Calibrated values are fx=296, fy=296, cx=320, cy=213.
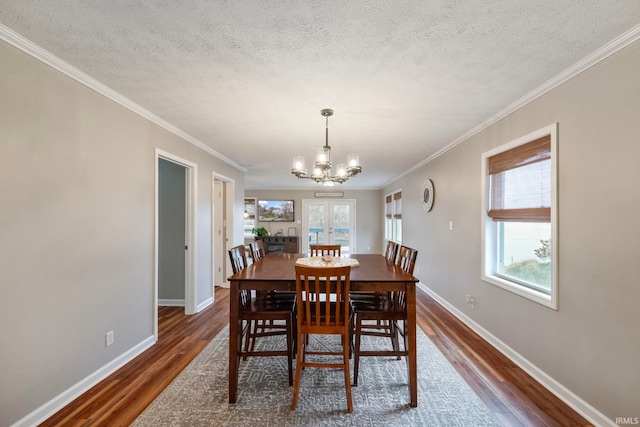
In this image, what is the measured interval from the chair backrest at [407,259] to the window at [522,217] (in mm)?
956

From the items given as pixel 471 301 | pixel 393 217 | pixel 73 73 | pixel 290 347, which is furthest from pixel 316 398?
pixel 393 217

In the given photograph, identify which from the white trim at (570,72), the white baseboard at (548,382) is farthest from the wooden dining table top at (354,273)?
the white trim at (570,72)

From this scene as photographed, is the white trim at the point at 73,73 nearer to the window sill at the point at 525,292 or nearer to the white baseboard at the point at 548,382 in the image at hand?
the window sill at the point at 525,292

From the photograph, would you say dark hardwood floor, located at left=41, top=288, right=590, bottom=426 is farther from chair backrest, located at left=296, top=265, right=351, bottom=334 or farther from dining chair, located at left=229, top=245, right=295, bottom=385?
chair backrest, located at left=296, top=265, right=351, bottom=334

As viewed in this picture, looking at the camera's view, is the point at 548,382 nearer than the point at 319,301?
No

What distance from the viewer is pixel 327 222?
9.16 meters

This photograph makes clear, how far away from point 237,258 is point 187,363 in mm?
1037

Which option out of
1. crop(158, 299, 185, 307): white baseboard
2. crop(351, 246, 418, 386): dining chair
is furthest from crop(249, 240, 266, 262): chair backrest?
crop(158, 299, 185, 307): white baseboard

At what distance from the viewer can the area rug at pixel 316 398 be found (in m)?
1.86

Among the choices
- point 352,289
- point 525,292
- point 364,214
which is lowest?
point 525,292

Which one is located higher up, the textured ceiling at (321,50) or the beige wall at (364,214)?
the textured ceiling at (321,50)

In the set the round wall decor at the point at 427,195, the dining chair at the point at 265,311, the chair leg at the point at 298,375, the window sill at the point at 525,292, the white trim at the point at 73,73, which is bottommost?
the chair leg at the point at 298,375

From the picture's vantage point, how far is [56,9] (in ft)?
4.73

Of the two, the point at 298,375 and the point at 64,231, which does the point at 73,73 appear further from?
the point at 298,375
